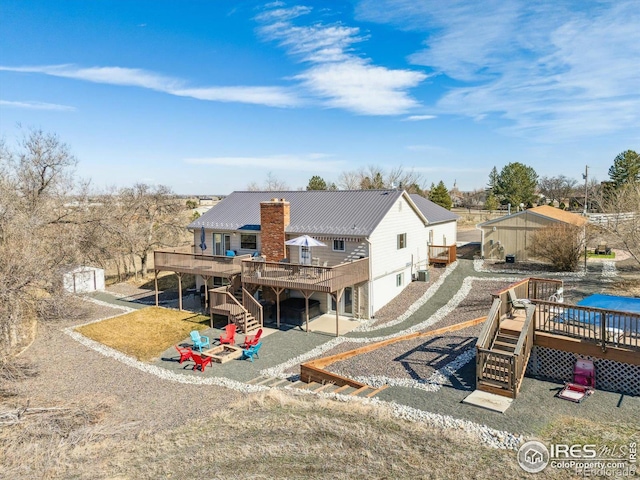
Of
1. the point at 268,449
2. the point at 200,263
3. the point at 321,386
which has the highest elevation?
the point at 200,263

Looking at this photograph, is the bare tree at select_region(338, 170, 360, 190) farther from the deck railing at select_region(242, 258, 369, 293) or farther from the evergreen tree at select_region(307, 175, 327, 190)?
the deck railing at select_region(242, 258, 369, 293)

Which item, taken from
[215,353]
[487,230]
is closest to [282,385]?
[215,353]

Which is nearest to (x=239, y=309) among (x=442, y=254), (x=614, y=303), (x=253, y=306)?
(x=253, y=306)

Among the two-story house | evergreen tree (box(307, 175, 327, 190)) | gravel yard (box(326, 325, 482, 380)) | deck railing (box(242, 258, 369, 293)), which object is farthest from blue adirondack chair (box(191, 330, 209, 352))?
evergreen tree (box(307, 175, 327, 190))

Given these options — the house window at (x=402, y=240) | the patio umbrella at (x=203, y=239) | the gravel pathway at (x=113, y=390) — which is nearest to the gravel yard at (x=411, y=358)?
the gravel pathway at (x=113, y=390)

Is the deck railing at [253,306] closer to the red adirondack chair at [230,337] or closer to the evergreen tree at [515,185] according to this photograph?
the red adirondack chair at [230,337]

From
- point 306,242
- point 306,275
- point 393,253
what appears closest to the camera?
point 306,275

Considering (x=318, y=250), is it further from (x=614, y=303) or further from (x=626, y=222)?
(x=626, y=222)

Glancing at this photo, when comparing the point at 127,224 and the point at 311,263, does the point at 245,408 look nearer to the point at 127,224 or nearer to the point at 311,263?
the point at 311,263
